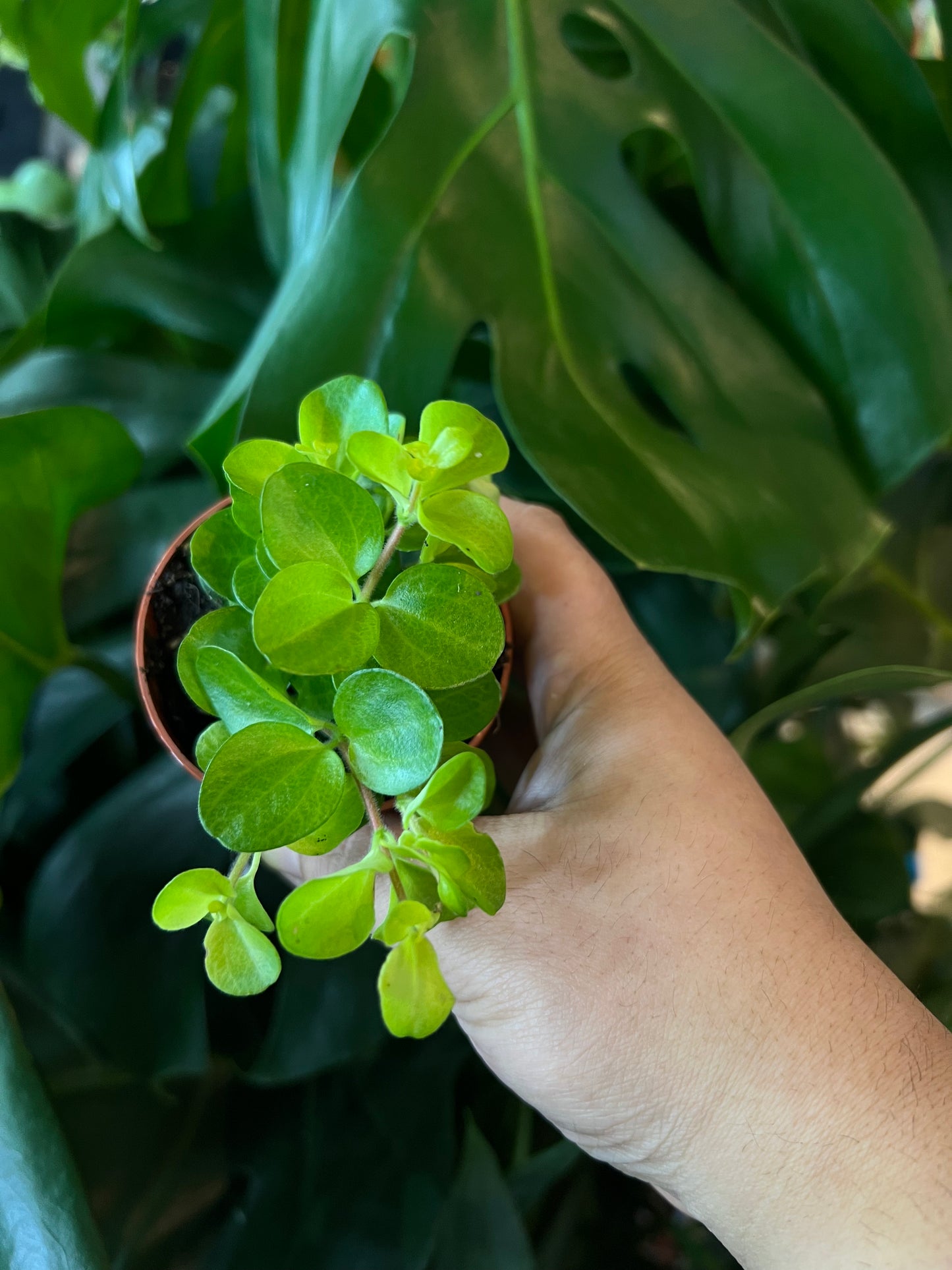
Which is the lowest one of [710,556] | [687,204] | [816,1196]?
[816,1196]

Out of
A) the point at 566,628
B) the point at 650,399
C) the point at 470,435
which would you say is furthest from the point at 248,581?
the point at 650,399

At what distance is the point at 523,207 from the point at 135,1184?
2.75ft

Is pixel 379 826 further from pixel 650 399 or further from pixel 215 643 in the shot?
pixel 650 399

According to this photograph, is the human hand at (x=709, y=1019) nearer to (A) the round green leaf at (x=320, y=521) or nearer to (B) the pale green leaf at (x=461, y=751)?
(B) the pale green leaf at (x=461, y=751)

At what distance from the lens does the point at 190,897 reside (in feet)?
1.05

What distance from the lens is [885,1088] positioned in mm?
444

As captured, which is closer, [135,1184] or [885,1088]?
[885,1088]

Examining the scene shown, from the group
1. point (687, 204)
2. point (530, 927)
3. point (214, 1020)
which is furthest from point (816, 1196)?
point (687, 204)

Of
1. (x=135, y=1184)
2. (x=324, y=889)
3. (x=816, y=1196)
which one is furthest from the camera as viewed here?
(x=135, y=1184)

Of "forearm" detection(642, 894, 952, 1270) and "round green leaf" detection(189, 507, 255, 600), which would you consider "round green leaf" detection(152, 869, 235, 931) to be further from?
"forearm" detection(642, 894, 952, 1270)

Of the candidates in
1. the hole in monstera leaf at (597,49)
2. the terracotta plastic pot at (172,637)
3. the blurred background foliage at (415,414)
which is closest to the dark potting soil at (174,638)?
the terracotta plastic pot at (172,637)

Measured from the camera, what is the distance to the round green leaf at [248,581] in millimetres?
374

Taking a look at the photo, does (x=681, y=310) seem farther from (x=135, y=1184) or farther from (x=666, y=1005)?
(x=135, y=1184)

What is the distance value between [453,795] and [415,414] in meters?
0.36
